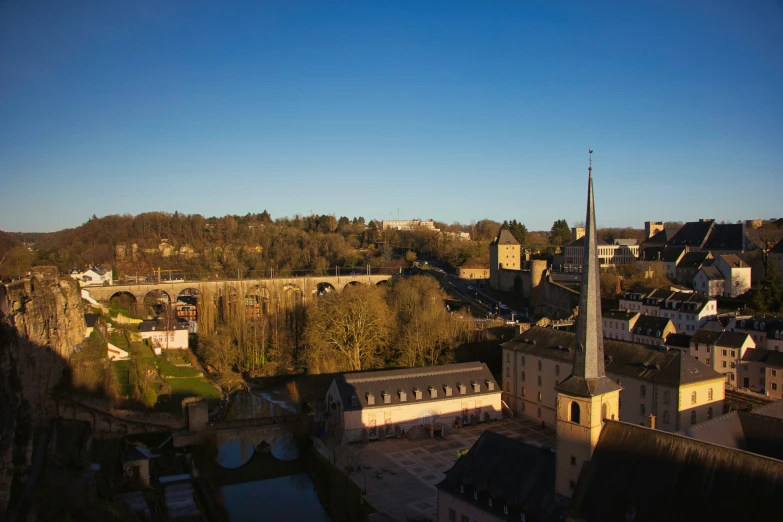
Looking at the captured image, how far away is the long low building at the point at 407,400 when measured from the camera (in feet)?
80.3

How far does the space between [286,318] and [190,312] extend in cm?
1846

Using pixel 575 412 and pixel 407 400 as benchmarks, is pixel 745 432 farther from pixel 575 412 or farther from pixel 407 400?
pixel 407 400

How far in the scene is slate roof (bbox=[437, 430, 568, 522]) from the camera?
47.0ft

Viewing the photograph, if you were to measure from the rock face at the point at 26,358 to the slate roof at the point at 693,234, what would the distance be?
46.6 metres

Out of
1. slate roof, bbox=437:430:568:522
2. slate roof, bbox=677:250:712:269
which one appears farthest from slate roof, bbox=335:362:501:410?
slate roof, bbox=677:250:712:269

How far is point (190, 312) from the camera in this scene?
57781 mm

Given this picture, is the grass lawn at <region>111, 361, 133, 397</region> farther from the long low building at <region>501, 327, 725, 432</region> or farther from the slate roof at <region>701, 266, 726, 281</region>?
the slate roof at <region>701, 266, 726, 281</region>

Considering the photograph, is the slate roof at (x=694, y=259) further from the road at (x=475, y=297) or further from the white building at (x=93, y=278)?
the white building at (x=93, y=278)

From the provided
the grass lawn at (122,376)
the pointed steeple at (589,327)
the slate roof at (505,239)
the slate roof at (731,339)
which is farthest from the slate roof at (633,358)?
the slate roof at (505,239)

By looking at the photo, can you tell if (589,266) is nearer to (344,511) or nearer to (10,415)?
(344,511)

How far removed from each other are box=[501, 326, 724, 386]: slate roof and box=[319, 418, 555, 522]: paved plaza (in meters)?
3.41

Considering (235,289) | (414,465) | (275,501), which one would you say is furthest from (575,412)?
(235,289)

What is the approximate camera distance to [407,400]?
25.4 m

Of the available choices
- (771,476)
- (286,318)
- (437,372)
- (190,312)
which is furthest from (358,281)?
(771,476)
